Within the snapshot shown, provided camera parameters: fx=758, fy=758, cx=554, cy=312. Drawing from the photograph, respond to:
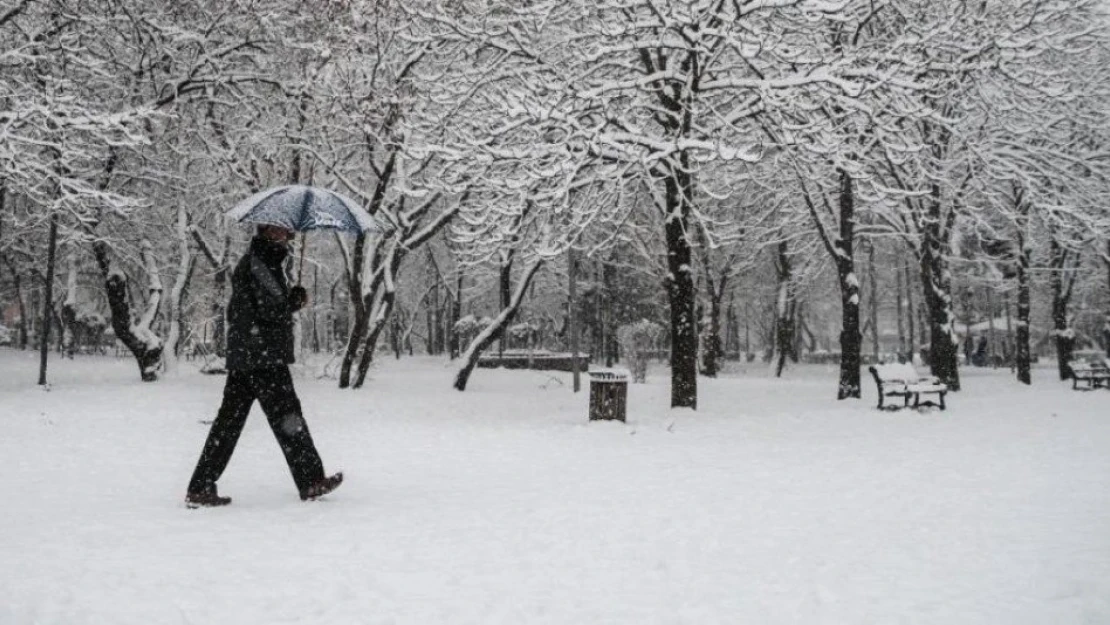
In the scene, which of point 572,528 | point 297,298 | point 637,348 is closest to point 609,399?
point 572,528

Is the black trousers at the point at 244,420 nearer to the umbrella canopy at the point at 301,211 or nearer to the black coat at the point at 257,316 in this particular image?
the black coat at the point at 257,316

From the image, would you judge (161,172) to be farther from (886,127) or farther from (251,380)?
(886,127)

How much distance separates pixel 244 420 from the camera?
6004 millimetres

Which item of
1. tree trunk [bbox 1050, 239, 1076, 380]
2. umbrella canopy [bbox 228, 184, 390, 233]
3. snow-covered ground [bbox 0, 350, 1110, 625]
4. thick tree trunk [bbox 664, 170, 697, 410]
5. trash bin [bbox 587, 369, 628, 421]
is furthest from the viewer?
tree trunk [bbox 1050, 239, 1076, 380]

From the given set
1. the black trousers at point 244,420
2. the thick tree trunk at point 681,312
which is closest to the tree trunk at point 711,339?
the thick tree trunk at point 681,312

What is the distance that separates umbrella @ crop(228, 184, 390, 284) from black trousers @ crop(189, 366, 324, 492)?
1.27 metres

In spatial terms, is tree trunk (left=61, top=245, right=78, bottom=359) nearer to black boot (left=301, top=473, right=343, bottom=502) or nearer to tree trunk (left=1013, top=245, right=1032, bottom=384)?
black boot (left=301, top=473, right=343, bottom=502)

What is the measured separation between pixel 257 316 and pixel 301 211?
4.02 ft

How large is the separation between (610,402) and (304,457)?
22.0 ft

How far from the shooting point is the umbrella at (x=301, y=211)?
6520 millimetres

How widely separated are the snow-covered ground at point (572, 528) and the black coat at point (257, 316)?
3.97ft

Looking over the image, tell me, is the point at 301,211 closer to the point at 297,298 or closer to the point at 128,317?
the point at 297,298

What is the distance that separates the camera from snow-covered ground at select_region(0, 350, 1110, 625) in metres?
3.86

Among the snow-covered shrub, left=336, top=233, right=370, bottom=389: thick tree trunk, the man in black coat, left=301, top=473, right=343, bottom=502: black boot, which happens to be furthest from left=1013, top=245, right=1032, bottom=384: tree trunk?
the man in black coat
